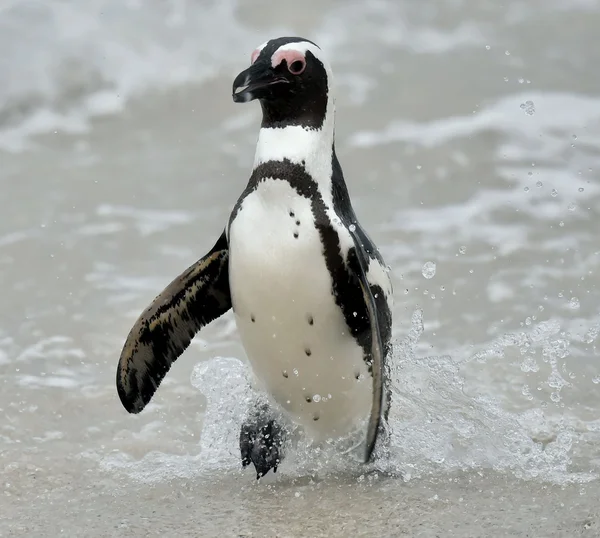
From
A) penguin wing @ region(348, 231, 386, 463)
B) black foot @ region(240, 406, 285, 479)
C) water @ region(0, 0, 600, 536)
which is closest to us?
penguin wing @ region(348, 231, 386, 463)

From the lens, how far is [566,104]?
7492mm

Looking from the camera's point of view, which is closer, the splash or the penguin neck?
the penguin neck

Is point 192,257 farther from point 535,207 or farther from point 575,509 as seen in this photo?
point 575,509

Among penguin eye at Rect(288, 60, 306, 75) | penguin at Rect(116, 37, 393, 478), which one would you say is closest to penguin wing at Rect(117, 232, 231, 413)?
penguin at Rect(116, 37, 393, 478)

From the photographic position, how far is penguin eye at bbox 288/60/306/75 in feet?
7.79

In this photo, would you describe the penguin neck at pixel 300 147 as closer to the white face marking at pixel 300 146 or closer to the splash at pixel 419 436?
the white face marking at pixel 300 146

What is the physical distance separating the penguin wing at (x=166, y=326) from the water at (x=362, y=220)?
0.23m

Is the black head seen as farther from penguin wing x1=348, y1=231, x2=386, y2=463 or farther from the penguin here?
penguin wing x1=348, y1=231, x2=386, y2=463

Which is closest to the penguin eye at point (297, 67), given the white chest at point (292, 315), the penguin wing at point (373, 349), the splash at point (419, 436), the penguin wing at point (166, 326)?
the white chest at point (292, 315)

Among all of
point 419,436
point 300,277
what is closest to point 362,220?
point 419,436

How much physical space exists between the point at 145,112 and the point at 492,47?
2895 mm

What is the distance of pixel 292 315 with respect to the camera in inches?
93.9

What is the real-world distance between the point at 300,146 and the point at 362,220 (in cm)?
359

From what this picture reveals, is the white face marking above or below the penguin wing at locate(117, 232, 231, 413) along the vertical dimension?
above
